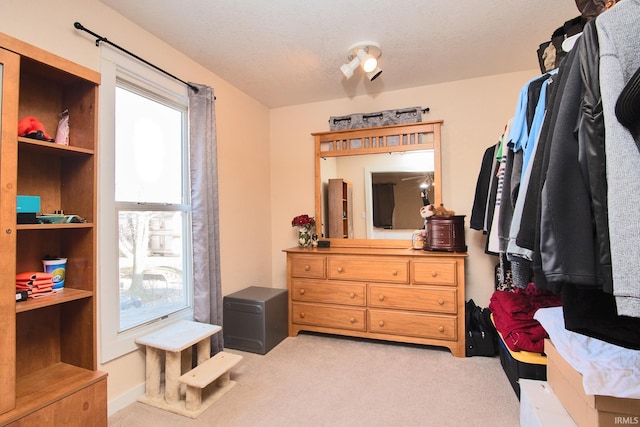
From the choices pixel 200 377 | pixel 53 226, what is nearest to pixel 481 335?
pixel 200 377

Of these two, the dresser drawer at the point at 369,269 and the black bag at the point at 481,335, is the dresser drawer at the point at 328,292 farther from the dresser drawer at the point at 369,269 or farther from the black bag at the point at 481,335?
the black bag at the point at 481,335

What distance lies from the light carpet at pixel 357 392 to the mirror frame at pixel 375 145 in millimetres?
1038

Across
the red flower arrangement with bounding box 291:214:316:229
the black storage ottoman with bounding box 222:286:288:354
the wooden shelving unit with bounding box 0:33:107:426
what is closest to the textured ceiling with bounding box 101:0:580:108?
the wooden shelving unit with bounding box 0:33:107:426

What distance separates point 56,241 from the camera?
163 cm

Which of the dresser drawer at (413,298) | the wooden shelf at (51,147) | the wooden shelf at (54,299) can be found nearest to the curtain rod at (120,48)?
the wooden shelf at (51,147)

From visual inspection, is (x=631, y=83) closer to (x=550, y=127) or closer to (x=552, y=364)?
(x=550, y=127)

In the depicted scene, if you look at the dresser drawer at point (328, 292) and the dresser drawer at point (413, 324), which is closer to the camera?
the dresser drawer at point (413, 324)

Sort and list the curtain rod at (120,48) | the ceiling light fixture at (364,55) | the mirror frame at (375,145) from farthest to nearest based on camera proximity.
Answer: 1. the mirror frame at (375,145)
2. the ceiling light fixture at (364,55)
3. the curtain rod at (120,48)

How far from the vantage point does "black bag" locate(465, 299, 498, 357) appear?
2.49m

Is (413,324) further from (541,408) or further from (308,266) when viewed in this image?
(541,408)

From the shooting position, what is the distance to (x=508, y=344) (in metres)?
1.96

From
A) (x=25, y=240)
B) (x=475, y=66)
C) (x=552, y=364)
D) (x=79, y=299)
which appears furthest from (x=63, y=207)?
(x=475, y=66)

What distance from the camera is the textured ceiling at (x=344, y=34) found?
1.92m

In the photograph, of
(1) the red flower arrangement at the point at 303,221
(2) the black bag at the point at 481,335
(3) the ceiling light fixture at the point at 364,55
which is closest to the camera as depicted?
(3) the ceiling light fixture at the point at 364,55
